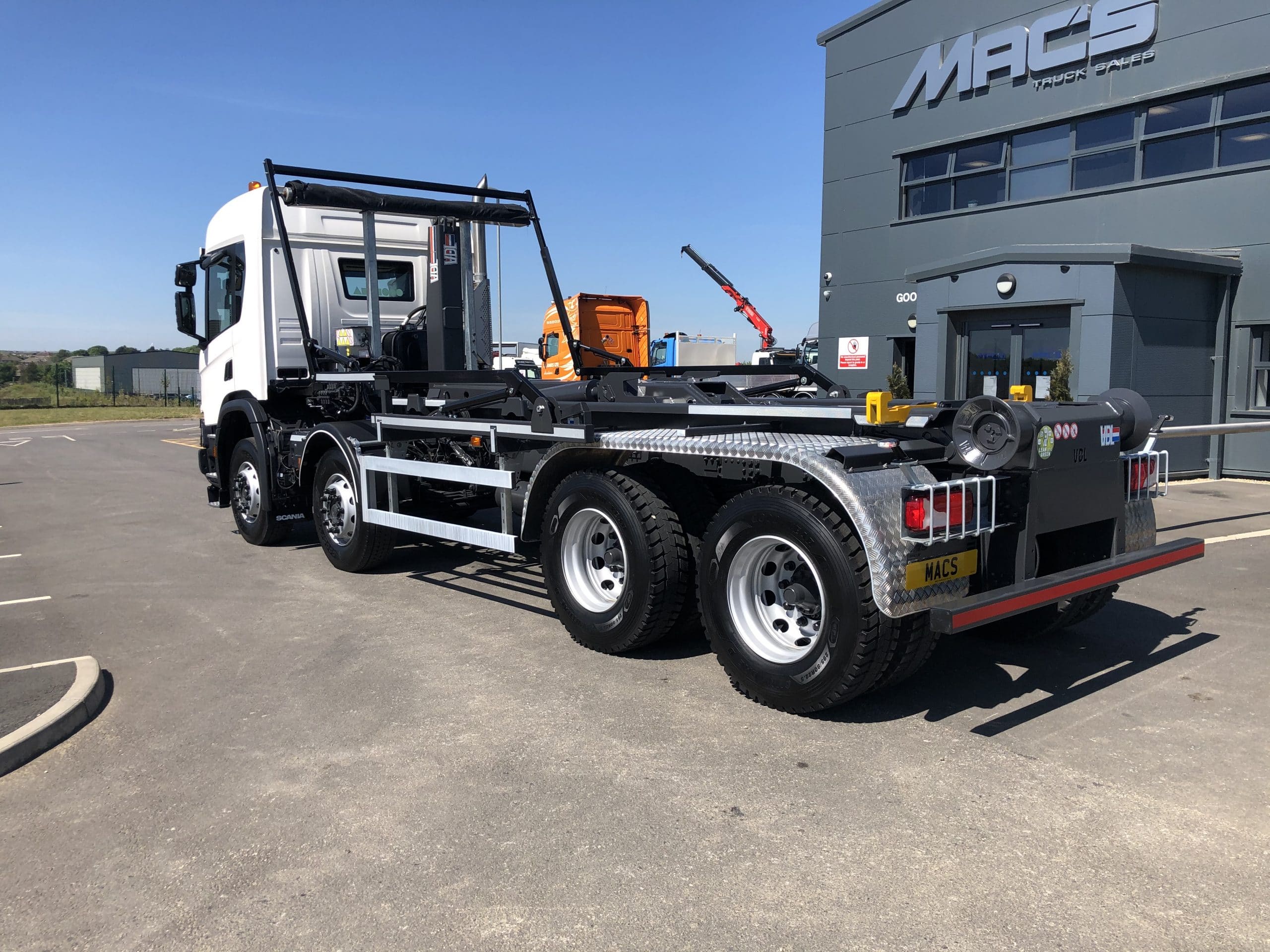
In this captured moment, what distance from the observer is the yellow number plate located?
4160 mm

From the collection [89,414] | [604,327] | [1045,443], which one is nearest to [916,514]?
[1045,443]

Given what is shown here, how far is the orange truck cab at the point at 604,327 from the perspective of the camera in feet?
71.4

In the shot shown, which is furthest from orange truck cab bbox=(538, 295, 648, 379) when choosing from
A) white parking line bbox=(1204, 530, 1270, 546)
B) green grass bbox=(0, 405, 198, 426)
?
green grass bbox=(0, 405, 198, 426)

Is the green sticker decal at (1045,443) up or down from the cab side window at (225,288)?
down

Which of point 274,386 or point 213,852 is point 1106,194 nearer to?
point 274,386

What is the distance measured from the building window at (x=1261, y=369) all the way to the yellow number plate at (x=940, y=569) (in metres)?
13.0

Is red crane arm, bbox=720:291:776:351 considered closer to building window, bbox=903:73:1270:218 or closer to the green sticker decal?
building window, bbox=903:73:1270:218

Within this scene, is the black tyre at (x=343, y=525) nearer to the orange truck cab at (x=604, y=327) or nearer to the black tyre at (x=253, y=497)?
the black tyre at (x=253, y=497)

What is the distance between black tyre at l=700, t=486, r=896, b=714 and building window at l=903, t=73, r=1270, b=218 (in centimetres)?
1352

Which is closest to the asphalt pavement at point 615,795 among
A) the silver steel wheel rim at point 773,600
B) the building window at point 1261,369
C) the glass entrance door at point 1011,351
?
the silver steel wheel rim at point 773,600

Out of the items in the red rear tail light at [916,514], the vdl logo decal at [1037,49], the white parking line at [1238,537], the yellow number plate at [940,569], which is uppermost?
the vdl logo decal at [1037,49]

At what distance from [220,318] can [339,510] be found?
108 inches

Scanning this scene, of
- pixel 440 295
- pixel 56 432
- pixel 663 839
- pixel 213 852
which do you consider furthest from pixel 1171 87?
pixel 56 432

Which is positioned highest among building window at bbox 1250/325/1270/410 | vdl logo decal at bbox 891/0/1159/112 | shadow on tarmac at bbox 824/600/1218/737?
vdl logo decal at bbox 891/0/1159/112
